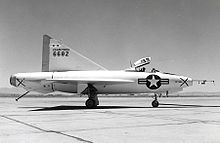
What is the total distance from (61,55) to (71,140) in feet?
47.7

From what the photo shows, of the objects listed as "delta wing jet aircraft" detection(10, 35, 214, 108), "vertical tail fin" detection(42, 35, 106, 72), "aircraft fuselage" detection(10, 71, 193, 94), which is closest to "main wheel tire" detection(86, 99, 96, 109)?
"delta wing jet aircraft" detection(10, 35, 214, 108)

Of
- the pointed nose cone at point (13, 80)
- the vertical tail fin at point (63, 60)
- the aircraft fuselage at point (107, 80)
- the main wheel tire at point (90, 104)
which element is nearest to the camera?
the main wheel tire at point (90, 104)

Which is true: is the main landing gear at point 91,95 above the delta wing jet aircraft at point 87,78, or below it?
below

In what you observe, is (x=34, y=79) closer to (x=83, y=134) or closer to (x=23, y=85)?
(x=23, y=85)

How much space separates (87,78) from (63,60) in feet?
8.00

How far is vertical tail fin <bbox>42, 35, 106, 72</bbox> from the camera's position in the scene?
19.5 m

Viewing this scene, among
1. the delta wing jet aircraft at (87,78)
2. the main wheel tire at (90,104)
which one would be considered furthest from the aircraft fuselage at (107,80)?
the main wheel tire at (90,104)

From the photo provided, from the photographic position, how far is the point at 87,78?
18375 mm

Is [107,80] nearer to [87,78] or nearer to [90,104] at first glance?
[87,78]

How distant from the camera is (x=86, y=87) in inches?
730

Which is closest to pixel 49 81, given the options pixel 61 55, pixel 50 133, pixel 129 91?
pixel 61 55

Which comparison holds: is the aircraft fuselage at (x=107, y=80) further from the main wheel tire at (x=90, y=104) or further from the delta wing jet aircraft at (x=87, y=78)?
the main wheel tire at (x=90, y=104)

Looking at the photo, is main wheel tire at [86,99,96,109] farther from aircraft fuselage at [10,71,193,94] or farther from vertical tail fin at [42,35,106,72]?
vertical tail fin at [42,35,106,72]

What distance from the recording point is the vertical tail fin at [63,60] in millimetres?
19469
